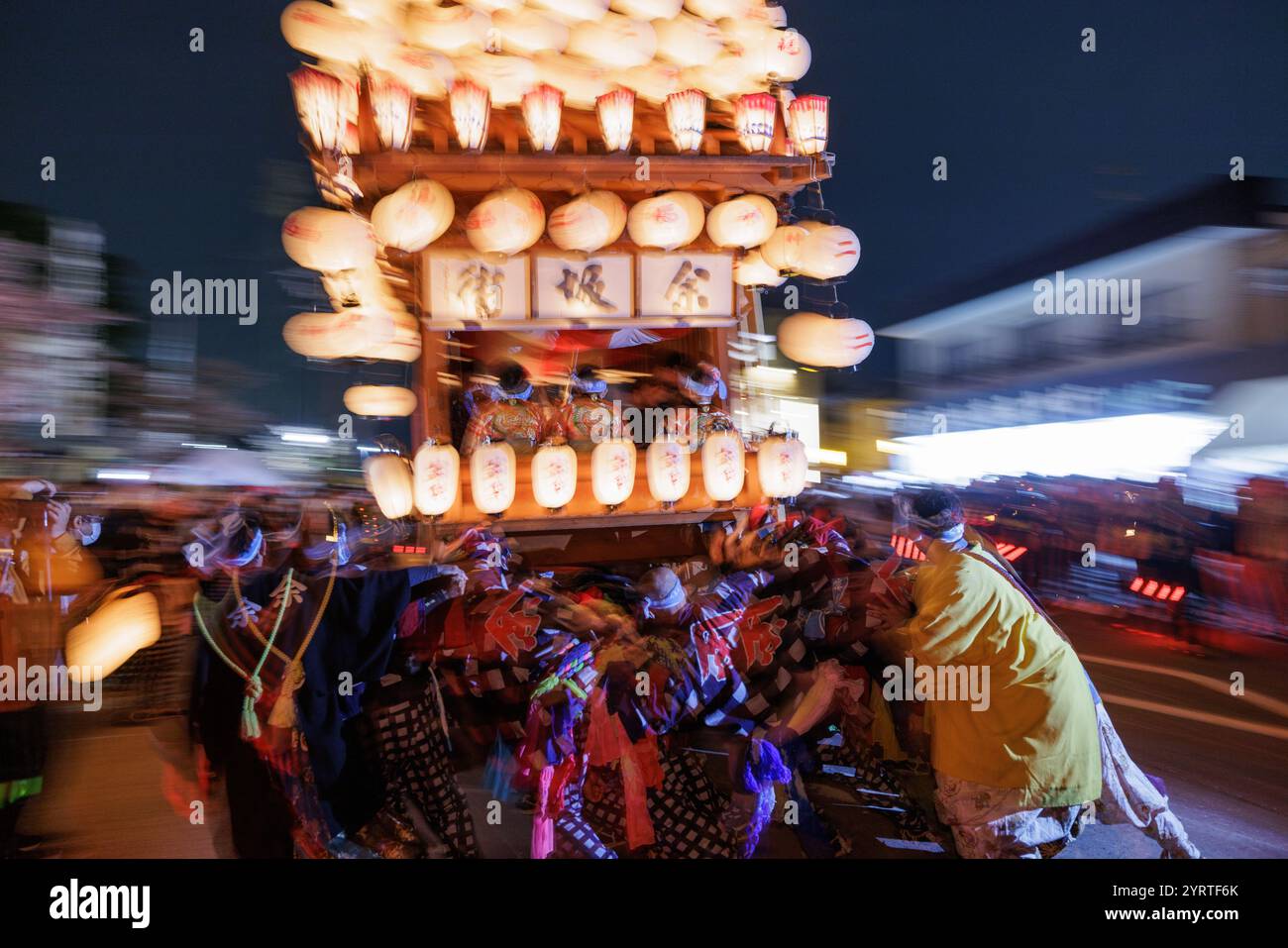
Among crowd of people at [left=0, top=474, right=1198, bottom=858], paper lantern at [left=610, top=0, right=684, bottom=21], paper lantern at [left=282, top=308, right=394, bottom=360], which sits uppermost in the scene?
paper lantern at [left=610, top=0, right=684, bottom=21]

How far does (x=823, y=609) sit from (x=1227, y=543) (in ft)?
22.2

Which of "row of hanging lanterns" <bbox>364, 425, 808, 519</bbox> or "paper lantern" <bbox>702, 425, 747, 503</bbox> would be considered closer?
"row of hanging lanterns" <bbox>364, 425, 808, 519</bbox>

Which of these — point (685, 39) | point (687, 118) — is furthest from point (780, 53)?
point (687, 118)

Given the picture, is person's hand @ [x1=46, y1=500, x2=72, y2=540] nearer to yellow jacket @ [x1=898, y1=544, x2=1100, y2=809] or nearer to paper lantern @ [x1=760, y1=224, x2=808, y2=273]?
paper lantern @ [x1=760, y1=224, x2=808, y2=273]

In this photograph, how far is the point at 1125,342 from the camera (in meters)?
15.9

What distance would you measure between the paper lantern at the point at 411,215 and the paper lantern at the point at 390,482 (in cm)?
133

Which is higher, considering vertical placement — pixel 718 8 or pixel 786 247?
pixel 718 8

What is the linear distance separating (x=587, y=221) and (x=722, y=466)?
6.11 ft

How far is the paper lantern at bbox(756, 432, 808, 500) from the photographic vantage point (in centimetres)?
506

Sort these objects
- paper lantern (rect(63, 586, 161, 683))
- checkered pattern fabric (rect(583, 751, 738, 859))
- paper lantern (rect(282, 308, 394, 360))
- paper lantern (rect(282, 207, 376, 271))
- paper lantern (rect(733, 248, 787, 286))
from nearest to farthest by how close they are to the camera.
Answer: checkered pattern fabric (rect(583, 751, 738, 859)) < paper lantern (rect(63, 586, 161, 683)) < paper lantern (rect(282, 207, 376, 271)) < paper lantern (rect(282, 308, 394, 360)) < paper lantern (rect(733, 248, 787, 286))

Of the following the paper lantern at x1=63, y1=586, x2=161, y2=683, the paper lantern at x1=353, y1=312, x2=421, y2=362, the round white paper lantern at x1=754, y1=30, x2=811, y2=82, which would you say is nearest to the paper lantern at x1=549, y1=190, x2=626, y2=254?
the paper lantern at x1=353, y1=312, x2=421, y2=362

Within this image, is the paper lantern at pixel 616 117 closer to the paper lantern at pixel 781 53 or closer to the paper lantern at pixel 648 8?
the paper lantern at pixel 648 8

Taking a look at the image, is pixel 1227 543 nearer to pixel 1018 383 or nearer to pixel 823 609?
pixel 823 609

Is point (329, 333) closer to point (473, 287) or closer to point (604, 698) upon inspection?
point (473, 287)
